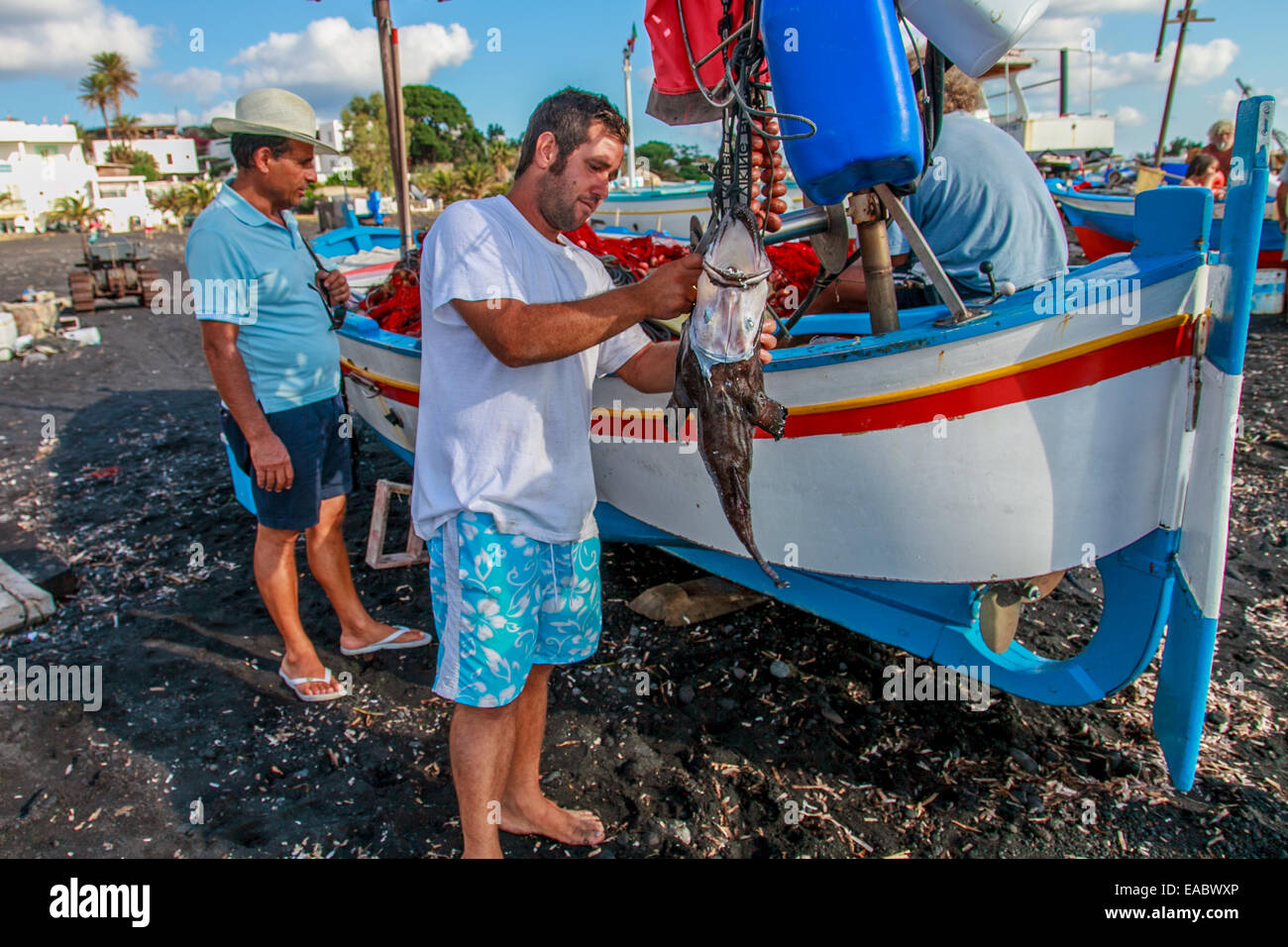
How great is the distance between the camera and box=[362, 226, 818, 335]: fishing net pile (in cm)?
430

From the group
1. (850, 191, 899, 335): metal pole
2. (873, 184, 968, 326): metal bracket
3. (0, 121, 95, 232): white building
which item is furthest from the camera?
(0, 121, 95, 232): white building

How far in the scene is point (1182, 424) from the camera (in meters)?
2.49

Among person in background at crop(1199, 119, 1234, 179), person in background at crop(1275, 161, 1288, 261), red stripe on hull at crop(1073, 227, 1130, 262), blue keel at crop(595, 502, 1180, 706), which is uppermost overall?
person in background at crop(1199, 119, 1234, 179)

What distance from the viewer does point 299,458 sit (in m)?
3.37

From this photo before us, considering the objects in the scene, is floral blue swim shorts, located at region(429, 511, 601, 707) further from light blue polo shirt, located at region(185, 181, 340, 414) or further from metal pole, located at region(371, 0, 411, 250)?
metal pole, located at region(371, 0, 411, 250)

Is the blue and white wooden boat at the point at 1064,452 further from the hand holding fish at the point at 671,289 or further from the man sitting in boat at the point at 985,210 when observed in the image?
the hand holding fish at the point at 671,289

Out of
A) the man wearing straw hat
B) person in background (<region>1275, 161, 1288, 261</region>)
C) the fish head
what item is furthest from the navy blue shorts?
person in background (<region>1275, 161, 1288, 261</region>)

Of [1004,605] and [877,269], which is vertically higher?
[877,269]

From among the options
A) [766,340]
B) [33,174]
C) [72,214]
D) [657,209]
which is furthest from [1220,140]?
[33,174]

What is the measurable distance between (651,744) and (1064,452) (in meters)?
1.92

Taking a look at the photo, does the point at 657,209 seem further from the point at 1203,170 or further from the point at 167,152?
the point at 167,152

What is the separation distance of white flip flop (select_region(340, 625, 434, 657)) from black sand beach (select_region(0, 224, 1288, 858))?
1.8 inches
